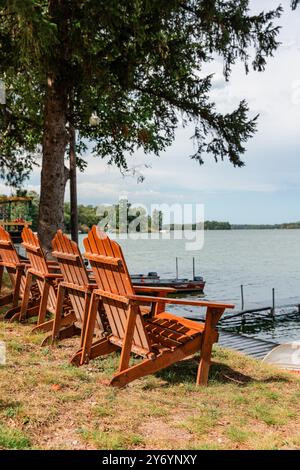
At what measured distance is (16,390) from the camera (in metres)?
4.46

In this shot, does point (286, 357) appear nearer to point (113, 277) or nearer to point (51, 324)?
point (51, 324)

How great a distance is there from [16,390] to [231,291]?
4618 centimetres

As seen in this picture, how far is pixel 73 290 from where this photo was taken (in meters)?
6.10

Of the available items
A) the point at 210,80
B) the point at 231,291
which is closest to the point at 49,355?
the point at 210,80

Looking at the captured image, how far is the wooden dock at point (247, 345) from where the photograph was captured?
1442 centimetres

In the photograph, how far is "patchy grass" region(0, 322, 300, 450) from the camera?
141 inches

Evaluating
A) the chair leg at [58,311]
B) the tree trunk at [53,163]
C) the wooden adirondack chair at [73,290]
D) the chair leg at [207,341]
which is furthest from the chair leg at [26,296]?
the tree trunk at [53,163]

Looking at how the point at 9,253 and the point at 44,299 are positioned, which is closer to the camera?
the point at 44,299

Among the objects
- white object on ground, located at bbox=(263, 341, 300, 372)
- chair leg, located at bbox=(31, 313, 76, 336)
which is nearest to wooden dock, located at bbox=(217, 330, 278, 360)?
white object on ground, located at bbox=(263, 341, 300, 372)

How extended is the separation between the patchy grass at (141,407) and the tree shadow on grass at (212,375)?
1 centimetres

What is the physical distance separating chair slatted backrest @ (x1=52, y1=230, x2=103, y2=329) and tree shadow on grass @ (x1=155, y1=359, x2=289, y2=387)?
944 mm

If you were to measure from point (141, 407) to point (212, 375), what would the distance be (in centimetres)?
151

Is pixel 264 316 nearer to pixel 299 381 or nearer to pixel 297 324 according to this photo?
pixel 297 324

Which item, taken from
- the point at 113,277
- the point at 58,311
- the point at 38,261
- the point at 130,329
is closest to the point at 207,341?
the point at 130,329
